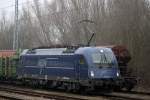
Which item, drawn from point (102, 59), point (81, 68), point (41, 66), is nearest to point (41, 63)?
point (41, 66)

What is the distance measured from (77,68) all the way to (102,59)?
1.47 meters

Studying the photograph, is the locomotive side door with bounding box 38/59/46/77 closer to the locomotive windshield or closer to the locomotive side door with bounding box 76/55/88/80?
the locomotive side door with bounding box 76/55/88/80

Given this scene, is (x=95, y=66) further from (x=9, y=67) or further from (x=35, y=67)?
(x=9, y=67)

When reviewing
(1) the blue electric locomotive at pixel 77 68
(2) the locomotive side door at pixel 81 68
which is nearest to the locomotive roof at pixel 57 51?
(1) the blue electric locomotive at pixel 77 68

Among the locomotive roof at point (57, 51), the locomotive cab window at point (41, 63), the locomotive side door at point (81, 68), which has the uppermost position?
the locomotive roof at point (57, 51)

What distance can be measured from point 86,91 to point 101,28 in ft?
42.2

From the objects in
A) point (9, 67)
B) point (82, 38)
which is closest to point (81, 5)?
point (82, 38)

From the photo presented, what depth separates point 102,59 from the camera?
21.5 metres

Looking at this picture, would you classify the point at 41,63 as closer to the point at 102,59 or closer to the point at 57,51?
the point at 57,51

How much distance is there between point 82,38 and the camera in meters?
38.5

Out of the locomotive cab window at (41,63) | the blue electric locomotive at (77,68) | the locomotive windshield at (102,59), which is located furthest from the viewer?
the locomotive cab window at (41,63)

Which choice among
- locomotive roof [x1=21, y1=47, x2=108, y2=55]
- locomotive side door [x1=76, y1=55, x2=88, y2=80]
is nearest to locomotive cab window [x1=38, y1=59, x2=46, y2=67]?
locomotive roof [x1=21, y1=47, x2=108, y2=55]

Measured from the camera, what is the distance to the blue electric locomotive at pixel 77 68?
68.1ft

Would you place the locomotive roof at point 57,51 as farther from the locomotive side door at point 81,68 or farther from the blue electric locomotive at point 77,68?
the locomotive side door at point 81,68
